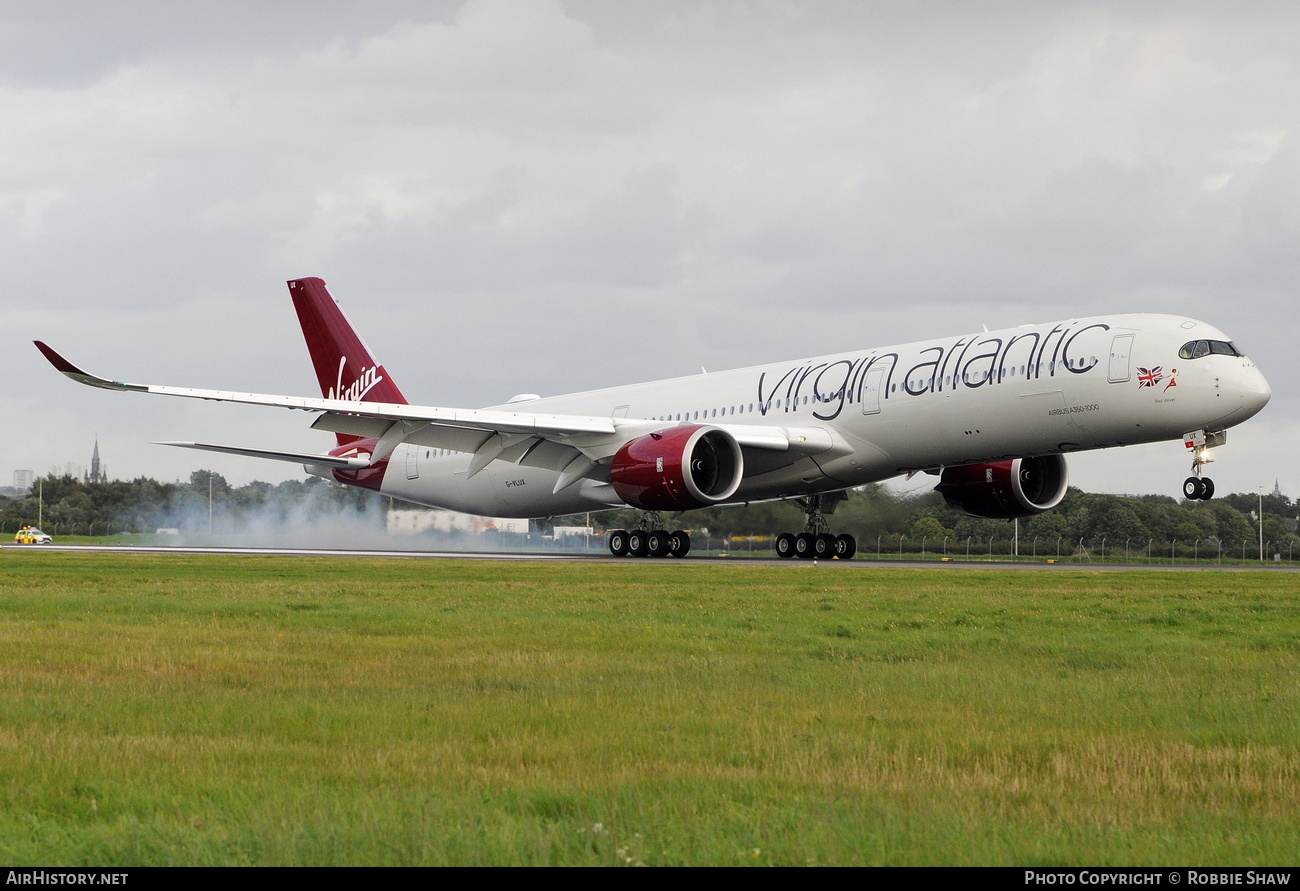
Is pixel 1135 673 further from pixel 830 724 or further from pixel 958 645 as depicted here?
pixel 830 724

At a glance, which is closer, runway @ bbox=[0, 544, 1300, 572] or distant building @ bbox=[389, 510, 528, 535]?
runway @ bbox=[0, 544, 1300, 572]

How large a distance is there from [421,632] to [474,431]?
2348 centimetres

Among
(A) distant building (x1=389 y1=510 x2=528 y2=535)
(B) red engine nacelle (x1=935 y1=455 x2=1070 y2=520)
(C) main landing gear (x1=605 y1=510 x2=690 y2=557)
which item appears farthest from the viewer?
(A) distant building (x1=389 y1=510 x2=528 y2=535)

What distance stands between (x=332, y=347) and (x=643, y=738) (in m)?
40.2

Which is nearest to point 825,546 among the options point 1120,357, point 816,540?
point 816,540

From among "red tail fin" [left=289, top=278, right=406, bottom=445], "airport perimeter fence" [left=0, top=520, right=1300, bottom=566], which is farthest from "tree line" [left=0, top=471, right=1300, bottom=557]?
"red tail fin" [left=289, top=278, right=406, bottom=445]

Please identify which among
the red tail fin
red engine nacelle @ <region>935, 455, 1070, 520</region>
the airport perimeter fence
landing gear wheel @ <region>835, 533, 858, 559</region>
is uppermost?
the red tail fin

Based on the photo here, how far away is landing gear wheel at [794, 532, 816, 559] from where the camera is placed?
3772 centimetres

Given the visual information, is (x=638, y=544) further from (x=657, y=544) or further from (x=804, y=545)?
(x=804, y=545)

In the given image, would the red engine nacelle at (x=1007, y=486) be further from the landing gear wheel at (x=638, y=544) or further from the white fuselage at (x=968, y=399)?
the landing gear wheel at (x=638, y=544)

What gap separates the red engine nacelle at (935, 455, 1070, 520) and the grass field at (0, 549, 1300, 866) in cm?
2124

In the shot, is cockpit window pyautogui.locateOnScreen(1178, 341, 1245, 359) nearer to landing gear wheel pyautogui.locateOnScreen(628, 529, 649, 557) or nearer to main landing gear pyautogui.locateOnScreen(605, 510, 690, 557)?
main landing gear pyautogui.locateOnScreen(605, 510, 690, 557)

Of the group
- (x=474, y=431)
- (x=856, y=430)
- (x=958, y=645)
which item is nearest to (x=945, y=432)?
(x=856, y=430)
